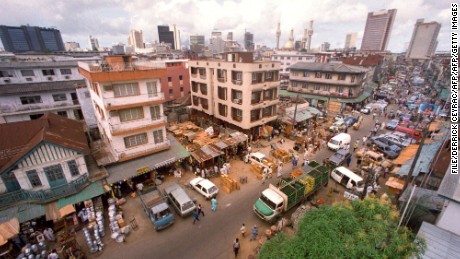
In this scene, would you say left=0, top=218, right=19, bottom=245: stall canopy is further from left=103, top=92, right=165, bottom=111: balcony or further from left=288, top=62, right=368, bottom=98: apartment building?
left=288, top=62, right=368, bottom=98: apartment building

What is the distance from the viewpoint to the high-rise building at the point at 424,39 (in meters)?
160

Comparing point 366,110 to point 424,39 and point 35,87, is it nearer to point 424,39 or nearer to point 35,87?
point 35,87

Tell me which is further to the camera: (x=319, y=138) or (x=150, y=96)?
(x=319, y=138)

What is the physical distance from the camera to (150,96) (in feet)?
72.7

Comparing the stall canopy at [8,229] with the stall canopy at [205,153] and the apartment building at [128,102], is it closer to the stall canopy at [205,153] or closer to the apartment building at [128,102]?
the apartment building at [128,102]

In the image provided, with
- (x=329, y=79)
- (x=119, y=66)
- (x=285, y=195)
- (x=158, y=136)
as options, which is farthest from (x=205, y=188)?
(x=329, y=79)

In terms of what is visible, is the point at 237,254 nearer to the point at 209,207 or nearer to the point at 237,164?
the point at 209,207

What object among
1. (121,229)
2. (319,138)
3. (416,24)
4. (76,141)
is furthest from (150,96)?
(416,24)

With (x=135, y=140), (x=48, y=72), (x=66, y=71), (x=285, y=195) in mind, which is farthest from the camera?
(x=66, y=71)

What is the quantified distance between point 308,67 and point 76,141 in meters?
52.7

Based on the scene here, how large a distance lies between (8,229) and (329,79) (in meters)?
58.3

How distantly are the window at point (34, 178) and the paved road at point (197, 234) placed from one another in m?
6.99

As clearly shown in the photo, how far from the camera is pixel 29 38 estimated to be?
5891 inches

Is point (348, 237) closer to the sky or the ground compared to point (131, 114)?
closer to the ground
